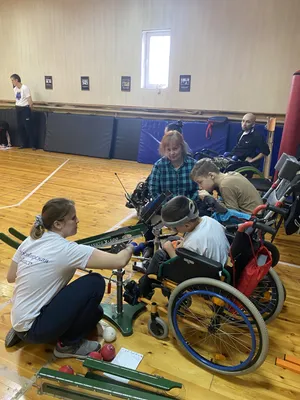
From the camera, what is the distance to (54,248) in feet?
4.61

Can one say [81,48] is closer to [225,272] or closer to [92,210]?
[92,210]

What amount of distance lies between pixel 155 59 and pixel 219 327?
561 cm

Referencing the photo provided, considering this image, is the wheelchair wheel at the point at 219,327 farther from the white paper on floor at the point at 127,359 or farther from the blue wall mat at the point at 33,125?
the blue wall mat at the point at 33,125

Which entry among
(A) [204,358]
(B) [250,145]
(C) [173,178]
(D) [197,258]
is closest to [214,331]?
(A) [204,358]

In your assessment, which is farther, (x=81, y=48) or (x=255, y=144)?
(x=81, y=48)

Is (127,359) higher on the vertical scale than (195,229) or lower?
lower

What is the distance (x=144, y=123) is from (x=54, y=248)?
4957 mm

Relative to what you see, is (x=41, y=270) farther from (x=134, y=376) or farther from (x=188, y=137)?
(x=188, y=137)

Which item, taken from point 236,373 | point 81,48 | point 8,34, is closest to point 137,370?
point 236,373

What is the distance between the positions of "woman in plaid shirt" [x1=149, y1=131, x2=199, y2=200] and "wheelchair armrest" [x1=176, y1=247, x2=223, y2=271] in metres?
1.04

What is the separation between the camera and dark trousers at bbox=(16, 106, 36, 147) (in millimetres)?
6836

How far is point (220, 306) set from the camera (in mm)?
1520

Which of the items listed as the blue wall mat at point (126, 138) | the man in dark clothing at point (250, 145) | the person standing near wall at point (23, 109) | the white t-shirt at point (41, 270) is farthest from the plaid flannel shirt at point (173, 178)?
the person standing near wall at point (23, 109)

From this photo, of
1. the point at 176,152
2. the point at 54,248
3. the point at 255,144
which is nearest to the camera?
the point at 54,248
